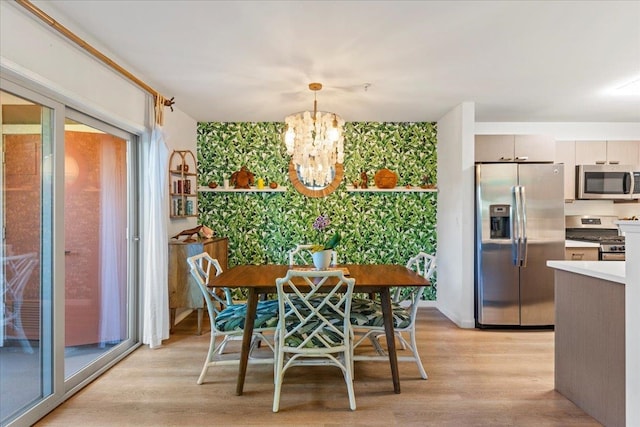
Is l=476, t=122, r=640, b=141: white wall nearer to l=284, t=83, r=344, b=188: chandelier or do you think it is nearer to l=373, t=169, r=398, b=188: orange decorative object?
l=373, t=169, r=398, b=188: orange decorative object

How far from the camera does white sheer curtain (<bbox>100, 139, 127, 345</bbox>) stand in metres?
3.13

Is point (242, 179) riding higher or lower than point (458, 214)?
higher

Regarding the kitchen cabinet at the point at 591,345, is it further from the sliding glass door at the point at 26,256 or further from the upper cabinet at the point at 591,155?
the sliding glass door at the point at 26,256

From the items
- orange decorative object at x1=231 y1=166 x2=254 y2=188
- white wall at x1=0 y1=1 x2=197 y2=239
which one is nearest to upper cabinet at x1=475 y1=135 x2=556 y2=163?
orange decorative object at x1=231 y1=166 x2=254 y2=188

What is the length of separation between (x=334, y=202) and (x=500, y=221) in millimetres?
2041

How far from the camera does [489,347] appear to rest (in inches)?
137

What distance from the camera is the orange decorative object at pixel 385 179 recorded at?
4855 mm

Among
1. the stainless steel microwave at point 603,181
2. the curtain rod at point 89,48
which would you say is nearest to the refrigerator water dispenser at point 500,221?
the stainless steel microwave at point 603,181

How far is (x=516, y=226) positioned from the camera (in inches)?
156

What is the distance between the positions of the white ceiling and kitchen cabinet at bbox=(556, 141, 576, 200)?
54cm

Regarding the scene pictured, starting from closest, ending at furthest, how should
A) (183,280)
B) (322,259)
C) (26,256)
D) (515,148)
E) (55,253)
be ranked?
(26,256) < (55,253) < (322,259) < (183,280) < (515,148)

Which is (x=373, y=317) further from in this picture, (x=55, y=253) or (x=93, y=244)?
(x=93, y=244)

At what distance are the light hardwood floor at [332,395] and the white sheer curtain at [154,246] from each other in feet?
0.82

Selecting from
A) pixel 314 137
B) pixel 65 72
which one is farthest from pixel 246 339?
pixel 65 72
